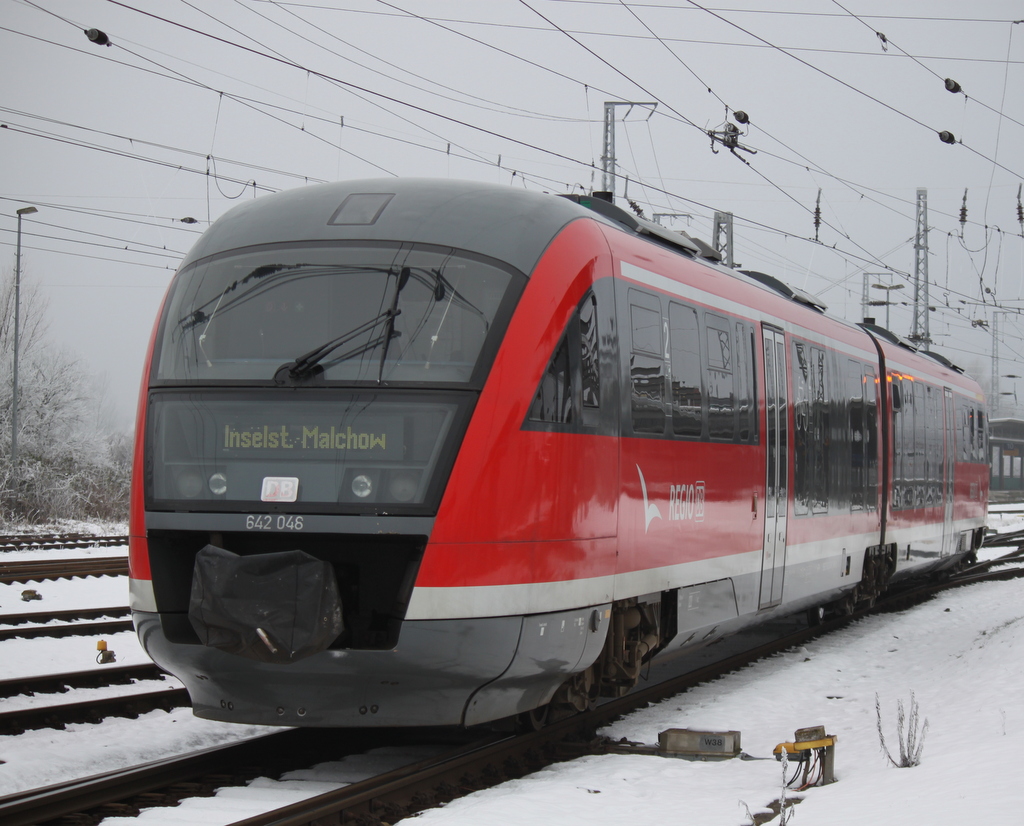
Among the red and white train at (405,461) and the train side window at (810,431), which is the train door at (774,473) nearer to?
the train side window at (810,431)

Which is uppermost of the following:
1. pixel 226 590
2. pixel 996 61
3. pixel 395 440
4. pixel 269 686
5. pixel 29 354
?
pixel 996 61

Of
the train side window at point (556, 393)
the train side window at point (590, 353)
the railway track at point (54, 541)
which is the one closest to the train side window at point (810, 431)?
the train side window at point (590, 353)

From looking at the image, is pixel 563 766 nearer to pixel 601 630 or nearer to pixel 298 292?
pixel 601 630

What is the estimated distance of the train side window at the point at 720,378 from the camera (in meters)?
9.01

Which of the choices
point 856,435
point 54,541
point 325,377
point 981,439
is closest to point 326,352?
point 325,377

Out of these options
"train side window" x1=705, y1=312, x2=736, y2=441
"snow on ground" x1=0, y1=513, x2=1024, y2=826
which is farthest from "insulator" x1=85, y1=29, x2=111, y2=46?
"train side window" x1=705, y1=312, x2=736, y2=441

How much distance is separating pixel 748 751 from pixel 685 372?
2630 mm

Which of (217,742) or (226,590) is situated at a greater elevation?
(226,590)

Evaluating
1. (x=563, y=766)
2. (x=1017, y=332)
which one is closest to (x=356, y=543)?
(x=563, y=766)

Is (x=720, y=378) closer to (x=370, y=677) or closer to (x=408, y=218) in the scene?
(x=408, y=218)

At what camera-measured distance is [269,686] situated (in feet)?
21.0

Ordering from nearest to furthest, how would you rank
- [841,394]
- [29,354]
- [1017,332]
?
1. [841,394]
2. [29,354]
3. [1017,332]

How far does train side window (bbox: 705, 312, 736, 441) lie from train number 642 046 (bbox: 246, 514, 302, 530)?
3734 millimetres

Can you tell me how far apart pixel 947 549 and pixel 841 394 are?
6785 millimetres
